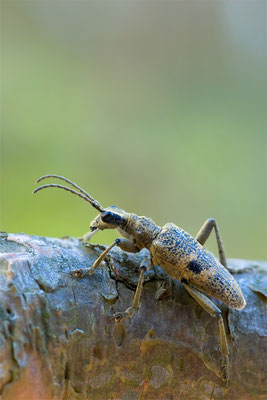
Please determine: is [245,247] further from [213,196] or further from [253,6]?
[253,6]

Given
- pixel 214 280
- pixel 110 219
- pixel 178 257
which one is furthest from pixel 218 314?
pixel 110 219

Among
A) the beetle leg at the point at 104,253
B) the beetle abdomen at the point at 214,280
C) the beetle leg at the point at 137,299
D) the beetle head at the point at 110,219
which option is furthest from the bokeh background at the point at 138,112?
the beetle leg at the point at 137,299

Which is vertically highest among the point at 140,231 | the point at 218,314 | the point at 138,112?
the point at 138,112

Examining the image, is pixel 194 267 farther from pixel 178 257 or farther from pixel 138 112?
pixel 138 112

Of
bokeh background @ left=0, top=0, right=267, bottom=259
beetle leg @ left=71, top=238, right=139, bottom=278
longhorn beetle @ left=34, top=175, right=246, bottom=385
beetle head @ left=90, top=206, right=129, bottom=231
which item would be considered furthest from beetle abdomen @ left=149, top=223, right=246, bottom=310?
bokeh background @ left=0, top=0, right=267, bottom=259

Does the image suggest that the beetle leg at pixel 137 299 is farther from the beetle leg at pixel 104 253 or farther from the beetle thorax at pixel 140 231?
the beetle thorax at pixel 140 231

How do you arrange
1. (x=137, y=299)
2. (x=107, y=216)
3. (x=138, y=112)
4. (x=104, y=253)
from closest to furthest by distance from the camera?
(x=137, y=299), (x=104, y=253), (x=107, y=216), (x=138, y=112)

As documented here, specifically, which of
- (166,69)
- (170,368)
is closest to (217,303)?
(170,368)
